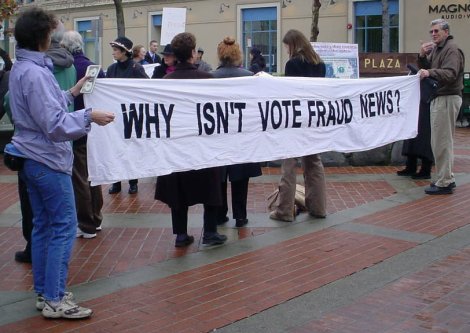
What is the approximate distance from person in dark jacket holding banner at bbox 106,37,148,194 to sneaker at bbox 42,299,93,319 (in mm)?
3943

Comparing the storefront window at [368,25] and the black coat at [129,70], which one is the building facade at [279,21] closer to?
the storefront window at [368,25]

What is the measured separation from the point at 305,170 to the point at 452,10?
17.5 meters

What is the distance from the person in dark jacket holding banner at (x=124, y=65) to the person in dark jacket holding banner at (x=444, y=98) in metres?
3.45

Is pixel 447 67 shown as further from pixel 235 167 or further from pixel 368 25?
pixel 368 25

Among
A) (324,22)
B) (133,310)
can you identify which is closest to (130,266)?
(133,310)

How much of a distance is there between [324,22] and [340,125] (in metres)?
18.5

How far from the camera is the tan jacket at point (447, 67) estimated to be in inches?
311

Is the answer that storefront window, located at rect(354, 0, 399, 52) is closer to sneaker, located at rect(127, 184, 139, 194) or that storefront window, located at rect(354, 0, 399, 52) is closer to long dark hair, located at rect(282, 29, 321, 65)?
sneaker, located at rect(127, 184, 139, 194)

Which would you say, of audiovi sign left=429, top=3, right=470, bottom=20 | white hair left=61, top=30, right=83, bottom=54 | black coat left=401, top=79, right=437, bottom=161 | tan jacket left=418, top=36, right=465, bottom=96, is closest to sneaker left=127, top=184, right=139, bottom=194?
white hair left=61, top=30, right=83, bottom=54

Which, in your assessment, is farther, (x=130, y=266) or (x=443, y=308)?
(x=130, y=266)

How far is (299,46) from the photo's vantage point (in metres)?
6.84

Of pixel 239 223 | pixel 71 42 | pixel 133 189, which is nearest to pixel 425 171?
pixel 239 223

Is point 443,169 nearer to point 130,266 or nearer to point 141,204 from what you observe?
point 141,204

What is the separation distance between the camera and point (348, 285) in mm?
4988
